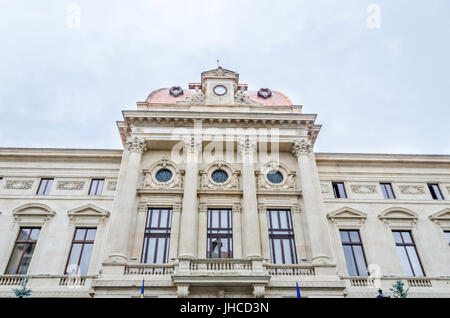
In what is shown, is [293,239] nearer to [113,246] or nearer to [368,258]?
[368,258]

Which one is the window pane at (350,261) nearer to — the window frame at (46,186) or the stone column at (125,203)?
the stone column at (125,203)

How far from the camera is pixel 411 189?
23766 mm

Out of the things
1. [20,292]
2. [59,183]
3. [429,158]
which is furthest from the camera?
[429,158]

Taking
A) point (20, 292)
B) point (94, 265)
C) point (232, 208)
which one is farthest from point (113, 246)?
point (232, 208)

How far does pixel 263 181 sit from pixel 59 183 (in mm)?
14387

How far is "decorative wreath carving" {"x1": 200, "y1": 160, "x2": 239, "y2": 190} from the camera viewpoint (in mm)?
21844

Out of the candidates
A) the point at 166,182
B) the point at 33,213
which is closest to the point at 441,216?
the point at 166,182

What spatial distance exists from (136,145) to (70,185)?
5.57 metres

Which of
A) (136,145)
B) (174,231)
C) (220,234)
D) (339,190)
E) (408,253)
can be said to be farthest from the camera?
(339,190)

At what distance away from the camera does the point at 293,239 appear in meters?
20.3

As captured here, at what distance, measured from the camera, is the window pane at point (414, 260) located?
66.4 feet

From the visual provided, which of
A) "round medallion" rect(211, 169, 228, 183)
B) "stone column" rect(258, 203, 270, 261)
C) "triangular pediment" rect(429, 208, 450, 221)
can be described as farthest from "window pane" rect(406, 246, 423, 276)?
"round medallion" rect(211, 169, 228, 183)

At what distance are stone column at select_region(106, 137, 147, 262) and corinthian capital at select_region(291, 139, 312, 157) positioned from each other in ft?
34.7

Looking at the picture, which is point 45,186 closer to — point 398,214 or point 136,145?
point 136,145
